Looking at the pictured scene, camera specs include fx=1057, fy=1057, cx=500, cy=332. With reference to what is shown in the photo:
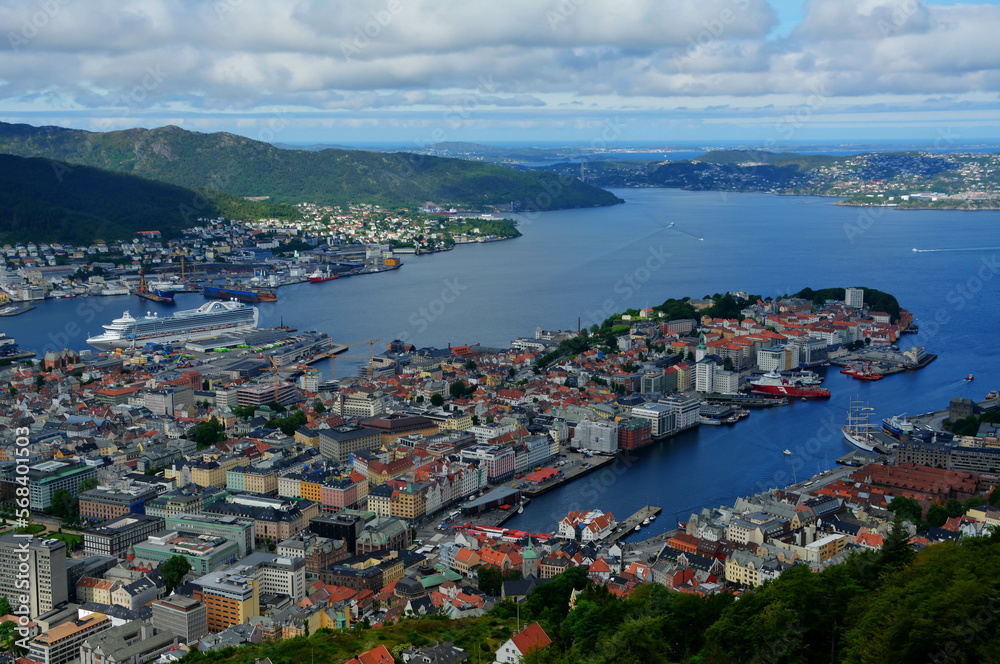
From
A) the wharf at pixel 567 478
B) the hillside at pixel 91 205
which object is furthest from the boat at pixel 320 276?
the wharf at pixel 567 478

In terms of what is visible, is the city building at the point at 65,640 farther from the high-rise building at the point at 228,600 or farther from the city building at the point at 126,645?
the high-rise building at the point at 228,600

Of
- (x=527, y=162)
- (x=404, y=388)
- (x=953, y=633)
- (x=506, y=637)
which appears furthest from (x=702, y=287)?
(x=527, y=162)

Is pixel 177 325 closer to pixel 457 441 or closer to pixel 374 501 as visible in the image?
pixel 457 441

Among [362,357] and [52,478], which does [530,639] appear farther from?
[362,357]

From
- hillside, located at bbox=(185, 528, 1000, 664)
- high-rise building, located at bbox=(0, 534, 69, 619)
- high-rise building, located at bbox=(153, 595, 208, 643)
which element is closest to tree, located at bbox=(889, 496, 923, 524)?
hillside, located at bbox=(185, 528, 1000, 664)

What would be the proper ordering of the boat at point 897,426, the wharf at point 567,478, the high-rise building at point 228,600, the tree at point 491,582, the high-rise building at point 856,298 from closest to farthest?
the high-rise building at point 228,600 < the tree at point 491,582 < the wharf at point 567,478 < the boat at point 897,426 < the high-rise building at point 856,298

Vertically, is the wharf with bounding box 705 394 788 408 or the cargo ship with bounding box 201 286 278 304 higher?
the cargo ship with bounding box 201 286 278 304

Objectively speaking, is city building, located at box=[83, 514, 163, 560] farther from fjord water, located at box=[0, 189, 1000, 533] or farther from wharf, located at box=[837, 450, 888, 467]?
wharf, located at box=[837, 450, 888, 467]
